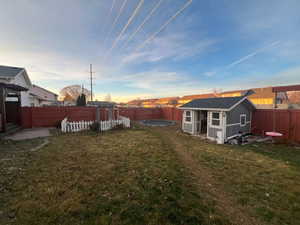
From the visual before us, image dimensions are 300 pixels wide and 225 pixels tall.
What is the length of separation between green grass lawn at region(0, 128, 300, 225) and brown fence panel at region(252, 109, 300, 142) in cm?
424

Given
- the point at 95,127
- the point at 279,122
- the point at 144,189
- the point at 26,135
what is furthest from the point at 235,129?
the point at 26,135

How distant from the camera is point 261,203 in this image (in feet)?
9.02

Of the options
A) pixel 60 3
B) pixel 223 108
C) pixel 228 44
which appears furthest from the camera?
pixel 228 44

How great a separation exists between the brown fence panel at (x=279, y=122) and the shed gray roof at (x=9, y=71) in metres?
20.5

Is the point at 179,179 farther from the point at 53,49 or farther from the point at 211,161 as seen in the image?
the point at 53,49

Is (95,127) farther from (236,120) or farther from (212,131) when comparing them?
(236,120)

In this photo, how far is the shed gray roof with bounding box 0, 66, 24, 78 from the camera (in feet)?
35.9

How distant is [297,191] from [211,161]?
7.25 ft

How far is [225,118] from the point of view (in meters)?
7.99

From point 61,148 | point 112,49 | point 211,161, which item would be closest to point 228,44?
point 112,49

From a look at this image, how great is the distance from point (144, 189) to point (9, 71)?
16.2m

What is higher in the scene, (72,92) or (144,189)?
(72,92)

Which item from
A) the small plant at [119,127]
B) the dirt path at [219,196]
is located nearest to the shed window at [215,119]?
the dirt path at [219,196]

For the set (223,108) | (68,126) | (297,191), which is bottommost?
(297,191)
